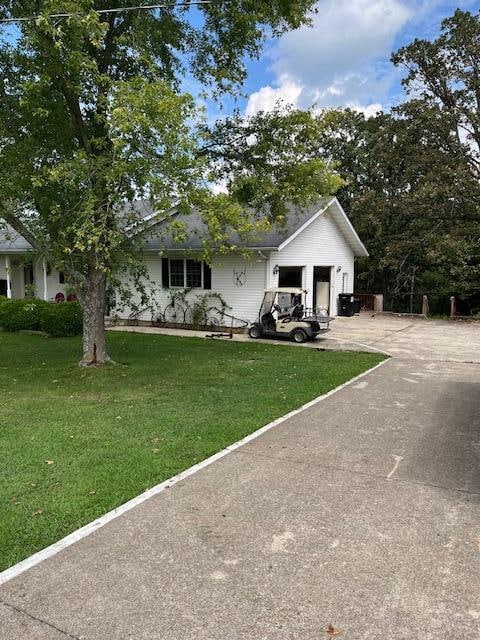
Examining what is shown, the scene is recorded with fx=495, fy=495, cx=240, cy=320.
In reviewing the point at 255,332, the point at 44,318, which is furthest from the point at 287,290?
the point at 44,318

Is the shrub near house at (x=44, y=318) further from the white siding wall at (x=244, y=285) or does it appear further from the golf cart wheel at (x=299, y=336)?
the golf cart wheel at (x=299, y=336)

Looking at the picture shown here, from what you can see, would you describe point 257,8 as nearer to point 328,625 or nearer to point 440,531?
point 440,531

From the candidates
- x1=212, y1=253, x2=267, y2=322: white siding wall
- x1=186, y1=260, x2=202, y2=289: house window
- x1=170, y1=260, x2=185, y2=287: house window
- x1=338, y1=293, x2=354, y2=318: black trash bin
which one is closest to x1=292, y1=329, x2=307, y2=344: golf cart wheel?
x1=212, y1=253, x2=267, y2=322: white siding wall

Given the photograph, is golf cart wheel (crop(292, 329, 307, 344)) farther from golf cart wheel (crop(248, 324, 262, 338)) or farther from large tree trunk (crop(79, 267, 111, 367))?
large tree trunk (crop(79, 267, 111, 367))

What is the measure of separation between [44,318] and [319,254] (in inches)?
405

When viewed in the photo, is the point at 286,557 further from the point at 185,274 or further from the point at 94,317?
the point at 185,274

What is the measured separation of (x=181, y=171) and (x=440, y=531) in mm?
5925

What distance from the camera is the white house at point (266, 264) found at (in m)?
16.1

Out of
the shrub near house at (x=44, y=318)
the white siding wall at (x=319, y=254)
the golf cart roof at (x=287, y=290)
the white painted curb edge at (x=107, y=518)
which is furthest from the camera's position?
the white siding wall at (x=319, y=254)

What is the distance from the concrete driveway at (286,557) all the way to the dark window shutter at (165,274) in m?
13.2

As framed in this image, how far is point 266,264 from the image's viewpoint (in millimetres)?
15961

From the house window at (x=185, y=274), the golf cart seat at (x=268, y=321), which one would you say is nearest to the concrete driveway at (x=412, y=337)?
the golf cart seat at (x=268, y=321)

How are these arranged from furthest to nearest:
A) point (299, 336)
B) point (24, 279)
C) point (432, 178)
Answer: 1. point (24, 279)
2. point (432, 178)
3. point (299, 336)

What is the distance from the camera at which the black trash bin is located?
69.7 feet
